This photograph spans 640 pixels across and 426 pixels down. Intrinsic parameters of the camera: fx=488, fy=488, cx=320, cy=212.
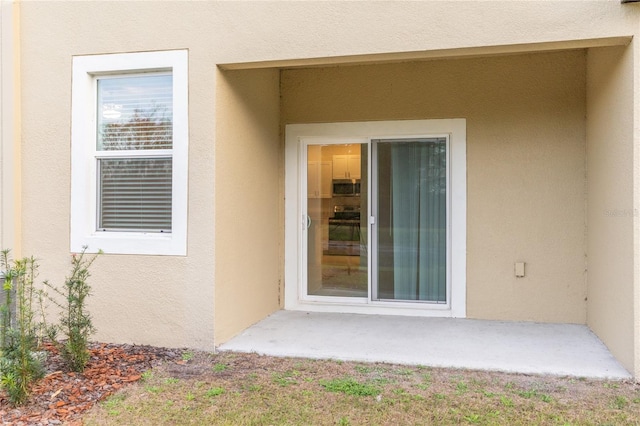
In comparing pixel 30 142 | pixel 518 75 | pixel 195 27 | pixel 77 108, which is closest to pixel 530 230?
pixel 518 75

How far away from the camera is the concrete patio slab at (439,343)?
448 cm

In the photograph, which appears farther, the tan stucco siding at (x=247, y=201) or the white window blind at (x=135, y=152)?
the white window blind at (x=135, y=152)

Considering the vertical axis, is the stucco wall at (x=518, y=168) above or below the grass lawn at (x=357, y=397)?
above

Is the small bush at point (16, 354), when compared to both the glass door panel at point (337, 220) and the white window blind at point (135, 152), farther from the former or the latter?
the glass door panel at point (337, 220)

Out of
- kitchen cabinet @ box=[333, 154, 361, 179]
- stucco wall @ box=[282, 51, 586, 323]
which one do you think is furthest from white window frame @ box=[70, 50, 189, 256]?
stucco wall @ box=[282, 51, 586, 323]

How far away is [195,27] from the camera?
5.04 m

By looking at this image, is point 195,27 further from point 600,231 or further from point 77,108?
point 600,231

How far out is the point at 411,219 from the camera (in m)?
6.53

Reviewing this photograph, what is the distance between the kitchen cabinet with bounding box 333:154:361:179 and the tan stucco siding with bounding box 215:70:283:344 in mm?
813

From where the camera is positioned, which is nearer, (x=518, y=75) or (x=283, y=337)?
(x=283, y=337)

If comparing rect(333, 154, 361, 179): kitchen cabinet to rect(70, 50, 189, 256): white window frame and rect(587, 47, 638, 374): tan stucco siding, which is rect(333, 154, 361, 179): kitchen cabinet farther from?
rect(587, 47, 638, 374): tan stucco siding

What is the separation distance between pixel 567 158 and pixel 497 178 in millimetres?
841

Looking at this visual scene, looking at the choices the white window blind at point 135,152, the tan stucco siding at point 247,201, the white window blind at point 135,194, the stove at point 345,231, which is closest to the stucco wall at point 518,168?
the stove at point 345,231

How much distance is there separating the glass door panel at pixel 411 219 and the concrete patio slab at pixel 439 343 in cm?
47
